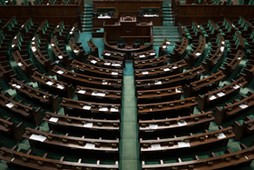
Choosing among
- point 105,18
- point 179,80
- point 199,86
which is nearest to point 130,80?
point 179,80

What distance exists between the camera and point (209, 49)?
11.1 metres

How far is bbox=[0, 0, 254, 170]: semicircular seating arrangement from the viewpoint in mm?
5902

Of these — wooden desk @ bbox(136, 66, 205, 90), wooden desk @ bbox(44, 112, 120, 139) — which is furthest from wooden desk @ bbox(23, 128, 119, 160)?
wooden desk @ bbox(136, 66, 205, 90)

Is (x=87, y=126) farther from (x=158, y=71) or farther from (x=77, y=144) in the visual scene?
(x=158, y=71)

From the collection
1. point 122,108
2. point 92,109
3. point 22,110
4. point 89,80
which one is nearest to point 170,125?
point 122,108

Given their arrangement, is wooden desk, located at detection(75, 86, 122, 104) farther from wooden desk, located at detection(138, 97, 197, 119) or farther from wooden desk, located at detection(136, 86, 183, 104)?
wooden desk, located at detection(138, 97, 197, 119)

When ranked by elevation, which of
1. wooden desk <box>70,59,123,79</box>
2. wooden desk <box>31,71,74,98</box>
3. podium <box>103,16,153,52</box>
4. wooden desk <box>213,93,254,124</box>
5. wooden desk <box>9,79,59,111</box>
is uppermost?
podium <box>103,16,153,52</box>

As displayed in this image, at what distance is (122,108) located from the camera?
26.1 feet

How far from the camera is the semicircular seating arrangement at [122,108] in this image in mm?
5902

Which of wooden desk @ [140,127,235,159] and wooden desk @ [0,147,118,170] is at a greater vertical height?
wooden desk @ [140,127,235,159]

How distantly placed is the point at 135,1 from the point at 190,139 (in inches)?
385

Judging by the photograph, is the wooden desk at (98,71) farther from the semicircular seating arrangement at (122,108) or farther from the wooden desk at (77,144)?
the wooden desk at (77,144)

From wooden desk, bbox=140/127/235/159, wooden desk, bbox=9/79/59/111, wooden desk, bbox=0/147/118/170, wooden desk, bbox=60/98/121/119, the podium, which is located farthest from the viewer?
the podium

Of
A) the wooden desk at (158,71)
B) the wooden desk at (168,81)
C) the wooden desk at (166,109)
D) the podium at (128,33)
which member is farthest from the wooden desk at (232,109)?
the podium at (128,33)
